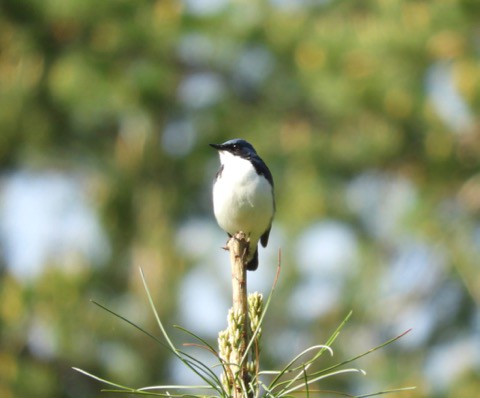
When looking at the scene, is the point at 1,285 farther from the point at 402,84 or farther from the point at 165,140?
the point at 402,84

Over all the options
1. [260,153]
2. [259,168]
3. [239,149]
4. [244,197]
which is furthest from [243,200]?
[260,153]

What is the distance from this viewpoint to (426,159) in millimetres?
6637

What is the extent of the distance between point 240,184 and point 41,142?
4559mm

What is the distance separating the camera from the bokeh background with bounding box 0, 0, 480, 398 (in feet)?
20.6

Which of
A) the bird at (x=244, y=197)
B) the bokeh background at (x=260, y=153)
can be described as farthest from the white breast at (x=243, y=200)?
the bokeh background at (x=260, y=153)

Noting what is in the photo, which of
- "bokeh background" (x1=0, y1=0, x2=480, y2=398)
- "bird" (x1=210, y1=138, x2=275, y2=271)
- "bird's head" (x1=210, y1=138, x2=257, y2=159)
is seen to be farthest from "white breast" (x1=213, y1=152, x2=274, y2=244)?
"bokeh background" (x1=0, y1=0, x2=480, y2=398)

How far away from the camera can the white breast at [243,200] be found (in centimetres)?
332

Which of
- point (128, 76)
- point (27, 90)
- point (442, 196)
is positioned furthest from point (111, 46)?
point (442, 196)

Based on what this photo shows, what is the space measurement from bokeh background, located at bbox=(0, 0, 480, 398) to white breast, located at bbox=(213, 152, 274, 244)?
9.44 feet

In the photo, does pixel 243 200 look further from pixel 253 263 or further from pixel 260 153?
pixel 260 153

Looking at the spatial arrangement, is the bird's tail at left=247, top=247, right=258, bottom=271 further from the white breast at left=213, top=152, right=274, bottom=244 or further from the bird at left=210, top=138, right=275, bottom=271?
the white breast at left=213, top=152, right=274, bottom=244

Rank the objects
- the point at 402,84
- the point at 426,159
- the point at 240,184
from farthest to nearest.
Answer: the point at 426,159 < the point at 402,84 < the point at 240,184

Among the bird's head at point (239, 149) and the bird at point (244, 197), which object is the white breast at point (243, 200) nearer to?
the bird at point (244, 197)

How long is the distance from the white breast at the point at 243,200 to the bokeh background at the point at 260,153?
2877mm
